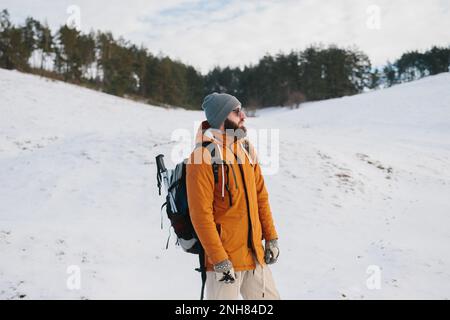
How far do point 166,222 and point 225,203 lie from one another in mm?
6198

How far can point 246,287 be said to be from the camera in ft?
10.9

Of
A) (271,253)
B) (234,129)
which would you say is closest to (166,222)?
(271,253)

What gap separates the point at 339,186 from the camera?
438 inches

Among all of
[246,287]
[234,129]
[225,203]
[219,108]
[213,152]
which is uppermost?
[219,108]

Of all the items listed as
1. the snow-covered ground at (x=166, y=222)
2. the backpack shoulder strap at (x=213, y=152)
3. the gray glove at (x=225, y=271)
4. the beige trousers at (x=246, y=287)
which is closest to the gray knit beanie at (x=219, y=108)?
the backpack shoulder strap at (x=213, y=152)

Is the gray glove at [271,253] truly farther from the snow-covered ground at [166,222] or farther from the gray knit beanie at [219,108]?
the snow-covered ground at [166,222]

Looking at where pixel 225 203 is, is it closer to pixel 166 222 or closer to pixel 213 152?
pixel 213 152

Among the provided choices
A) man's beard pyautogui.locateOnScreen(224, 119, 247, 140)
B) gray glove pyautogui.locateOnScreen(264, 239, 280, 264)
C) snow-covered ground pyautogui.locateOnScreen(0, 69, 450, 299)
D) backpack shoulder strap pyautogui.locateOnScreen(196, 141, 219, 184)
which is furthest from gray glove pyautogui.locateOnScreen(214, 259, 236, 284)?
snow-covered ground pyautogui.locateOnScreen(0, 69, 450, 299)

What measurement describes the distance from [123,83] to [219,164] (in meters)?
46.0

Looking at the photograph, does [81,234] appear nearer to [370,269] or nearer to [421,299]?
[370,269]

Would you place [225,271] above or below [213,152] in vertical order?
below

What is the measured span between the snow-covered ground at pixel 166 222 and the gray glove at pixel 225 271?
3071 millimetres

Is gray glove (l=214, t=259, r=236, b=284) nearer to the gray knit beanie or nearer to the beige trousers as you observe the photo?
the beige trousers
